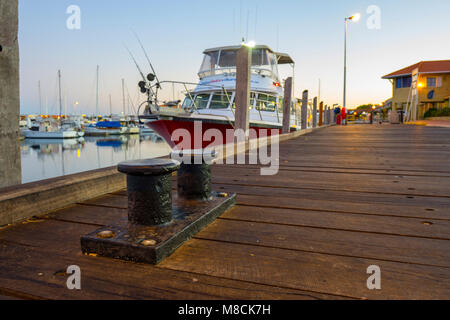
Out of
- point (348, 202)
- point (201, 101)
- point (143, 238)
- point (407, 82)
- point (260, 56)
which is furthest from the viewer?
point (407, 82)

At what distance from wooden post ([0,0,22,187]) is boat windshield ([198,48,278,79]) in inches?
448

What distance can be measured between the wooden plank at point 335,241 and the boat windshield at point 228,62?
38.9 feet

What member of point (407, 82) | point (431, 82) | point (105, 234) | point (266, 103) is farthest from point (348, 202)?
point (407, 82)

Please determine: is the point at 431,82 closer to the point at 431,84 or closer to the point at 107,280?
the point at 431,84

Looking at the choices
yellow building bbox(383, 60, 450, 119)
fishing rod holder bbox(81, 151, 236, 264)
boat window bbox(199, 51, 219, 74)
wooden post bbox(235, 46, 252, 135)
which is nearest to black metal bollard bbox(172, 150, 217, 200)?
fishing rod holder bbox(81, 151, 236, 264)

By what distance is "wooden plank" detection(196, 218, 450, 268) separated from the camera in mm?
1038

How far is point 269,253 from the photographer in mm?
1051

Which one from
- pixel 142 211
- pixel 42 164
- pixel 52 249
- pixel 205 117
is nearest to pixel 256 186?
pixel 142 211

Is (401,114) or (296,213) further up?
(401,114)

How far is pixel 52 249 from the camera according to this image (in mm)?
1078

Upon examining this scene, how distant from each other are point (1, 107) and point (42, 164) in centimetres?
2587

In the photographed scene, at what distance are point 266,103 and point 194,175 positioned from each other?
35.8 feet
